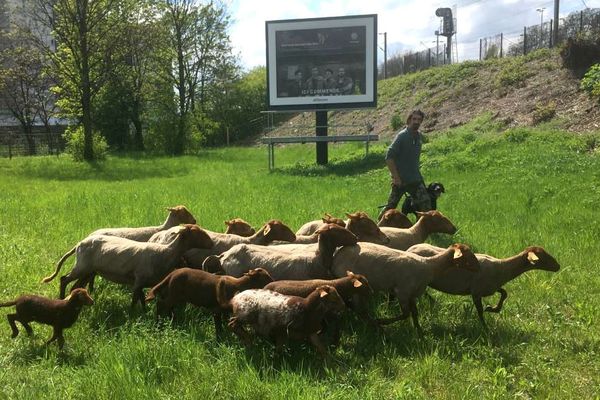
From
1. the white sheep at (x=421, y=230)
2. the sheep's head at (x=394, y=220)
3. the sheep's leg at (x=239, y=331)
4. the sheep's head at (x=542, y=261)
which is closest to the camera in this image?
the sheep's leg at (x=239, y=331)

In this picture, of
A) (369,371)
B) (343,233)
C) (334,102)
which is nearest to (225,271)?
(343,233)

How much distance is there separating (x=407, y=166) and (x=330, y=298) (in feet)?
16.3

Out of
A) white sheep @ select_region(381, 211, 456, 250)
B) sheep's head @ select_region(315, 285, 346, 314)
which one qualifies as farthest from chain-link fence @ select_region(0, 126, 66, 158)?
sheep's head @ select_region(315, 285, 346, 314)

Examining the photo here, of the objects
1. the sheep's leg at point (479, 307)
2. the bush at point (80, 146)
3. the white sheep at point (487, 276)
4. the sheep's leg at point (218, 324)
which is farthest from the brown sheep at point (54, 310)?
the bush at point (80, 146)

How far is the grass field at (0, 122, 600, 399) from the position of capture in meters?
4.40

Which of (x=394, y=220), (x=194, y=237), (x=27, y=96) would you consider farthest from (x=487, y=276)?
(x=27, y=96)

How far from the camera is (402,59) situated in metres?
51.9

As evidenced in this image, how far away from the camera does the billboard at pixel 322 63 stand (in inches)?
872

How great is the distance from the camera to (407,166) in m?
9.21

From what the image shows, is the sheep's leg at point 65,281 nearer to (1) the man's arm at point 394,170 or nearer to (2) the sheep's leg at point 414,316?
(2) the sheep's leg at point 414,316

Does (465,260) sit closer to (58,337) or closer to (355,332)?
(355,332)

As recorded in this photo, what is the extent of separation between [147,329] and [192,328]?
45 cm

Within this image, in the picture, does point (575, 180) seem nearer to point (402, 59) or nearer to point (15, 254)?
point (15, 254)

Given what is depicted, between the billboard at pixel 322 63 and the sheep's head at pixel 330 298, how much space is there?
728 inches
